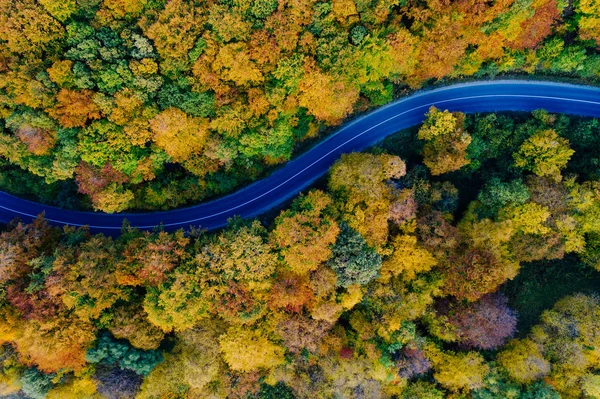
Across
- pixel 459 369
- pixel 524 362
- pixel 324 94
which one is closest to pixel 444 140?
pixel 324 94

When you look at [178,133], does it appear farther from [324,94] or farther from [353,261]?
[353,261]

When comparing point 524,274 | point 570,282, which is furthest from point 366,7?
point 570,282

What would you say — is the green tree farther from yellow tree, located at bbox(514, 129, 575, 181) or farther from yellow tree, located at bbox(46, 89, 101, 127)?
yellow tree, located at bbox(46, 89, 101, 127)

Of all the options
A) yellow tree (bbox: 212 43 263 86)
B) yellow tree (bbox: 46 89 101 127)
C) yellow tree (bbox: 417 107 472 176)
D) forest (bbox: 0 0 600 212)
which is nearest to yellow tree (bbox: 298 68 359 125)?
forest (bbox: 0 0 600 212)

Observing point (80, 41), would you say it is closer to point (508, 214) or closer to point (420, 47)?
point (420, 47)

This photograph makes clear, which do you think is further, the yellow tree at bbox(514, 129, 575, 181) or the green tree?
the yellow tree at bbox(514, 129, 575, 181)

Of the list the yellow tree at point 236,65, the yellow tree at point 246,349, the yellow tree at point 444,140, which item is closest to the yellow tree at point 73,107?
the yellow tree at point 236,65

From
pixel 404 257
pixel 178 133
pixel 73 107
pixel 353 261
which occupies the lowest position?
pixel 353 261
